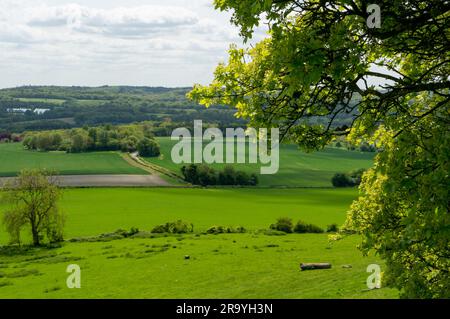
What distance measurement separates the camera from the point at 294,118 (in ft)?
46.0

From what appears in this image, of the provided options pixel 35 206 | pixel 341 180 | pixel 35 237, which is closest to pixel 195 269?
pixel 35 237

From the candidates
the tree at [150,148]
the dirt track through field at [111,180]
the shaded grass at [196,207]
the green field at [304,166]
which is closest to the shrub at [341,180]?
the green field at [304,166]

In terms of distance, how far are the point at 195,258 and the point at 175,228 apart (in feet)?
84.1

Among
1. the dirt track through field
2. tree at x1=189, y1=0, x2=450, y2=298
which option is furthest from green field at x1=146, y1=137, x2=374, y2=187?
tree at x1=189, y1=0, x2=450, y2=298

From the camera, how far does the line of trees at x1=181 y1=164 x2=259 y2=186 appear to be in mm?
140875

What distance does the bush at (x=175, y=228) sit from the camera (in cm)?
8612

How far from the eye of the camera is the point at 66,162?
6511 inches

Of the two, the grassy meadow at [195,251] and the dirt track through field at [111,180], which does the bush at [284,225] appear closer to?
the grassy meadow at [195,251]

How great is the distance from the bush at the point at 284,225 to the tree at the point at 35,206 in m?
35.1

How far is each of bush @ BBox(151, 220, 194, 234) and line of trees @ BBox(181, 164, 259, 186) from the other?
5291 centimetres

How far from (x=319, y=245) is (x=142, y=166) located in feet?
331

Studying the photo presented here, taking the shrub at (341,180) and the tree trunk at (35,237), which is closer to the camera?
the tree trunk at (35,237)

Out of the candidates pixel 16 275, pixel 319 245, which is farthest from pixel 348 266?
pixel 16 275
